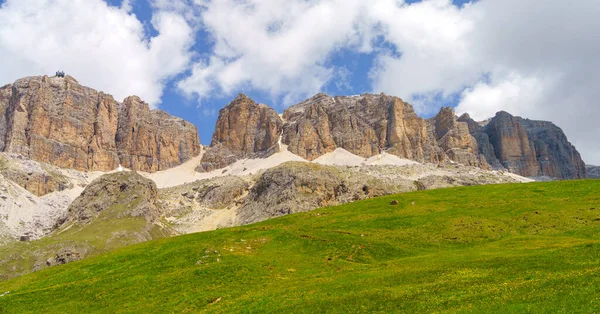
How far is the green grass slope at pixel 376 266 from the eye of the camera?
91.4ft

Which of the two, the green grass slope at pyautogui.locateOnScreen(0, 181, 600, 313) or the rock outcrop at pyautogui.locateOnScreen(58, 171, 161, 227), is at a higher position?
the rock outcrop at pyautogui.locateOnScreen(58, 171, 161, 227)

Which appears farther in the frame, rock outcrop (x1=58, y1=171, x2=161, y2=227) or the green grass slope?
rock outcrop (x1=58, y1=171, x2=161, y2=227)

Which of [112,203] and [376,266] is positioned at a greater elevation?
[112,203]

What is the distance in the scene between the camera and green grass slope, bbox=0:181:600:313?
2786 cm

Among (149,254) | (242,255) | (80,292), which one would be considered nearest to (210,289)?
(242,255)

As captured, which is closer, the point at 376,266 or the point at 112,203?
the point at 376,266

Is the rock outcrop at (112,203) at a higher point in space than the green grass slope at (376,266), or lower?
higher

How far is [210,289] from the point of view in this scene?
38.1 metres

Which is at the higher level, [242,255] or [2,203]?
[2,203]

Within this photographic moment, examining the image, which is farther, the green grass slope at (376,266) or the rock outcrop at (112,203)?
the rock outcrop at (112,203)

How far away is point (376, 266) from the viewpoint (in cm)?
4241

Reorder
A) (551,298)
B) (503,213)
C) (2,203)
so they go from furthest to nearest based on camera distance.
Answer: (2,203) → (503,213) → (551,298)

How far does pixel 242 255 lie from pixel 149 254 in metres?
13.9

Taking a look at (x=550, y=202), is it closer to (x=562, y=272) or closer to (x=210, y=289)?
(x=562, y=272)
